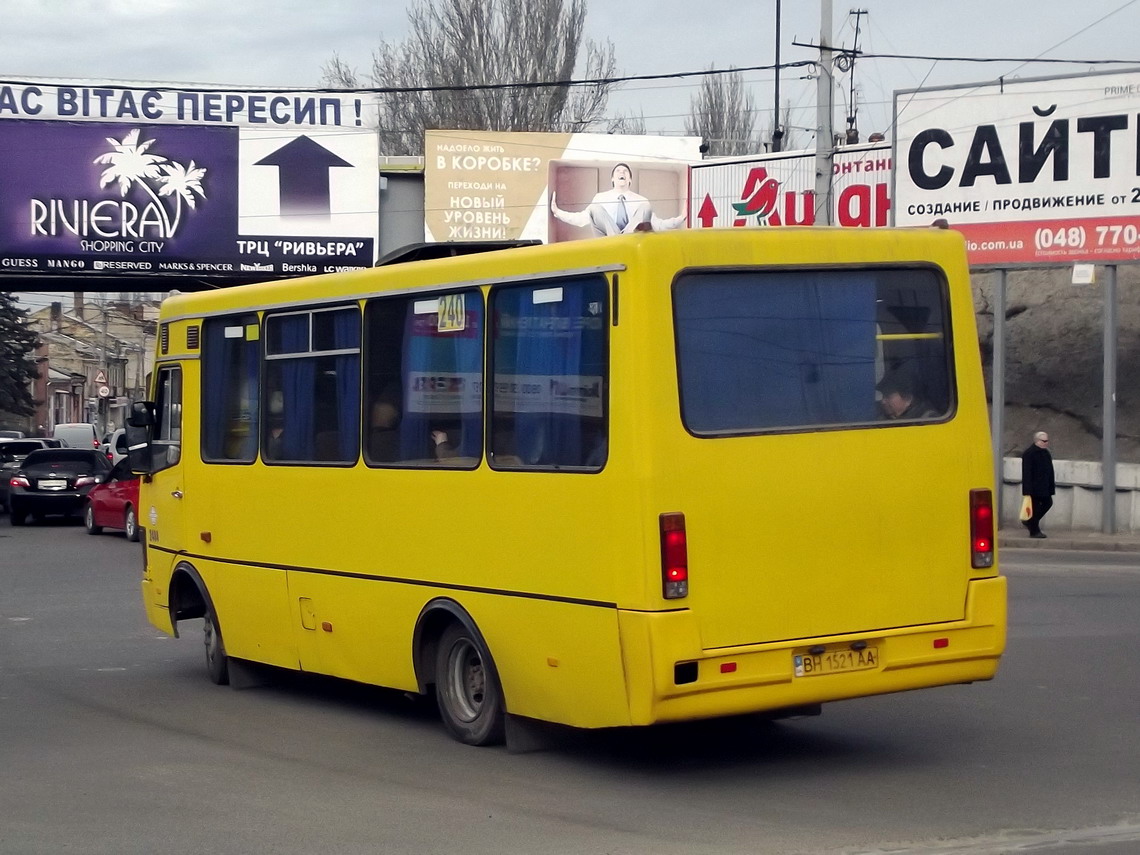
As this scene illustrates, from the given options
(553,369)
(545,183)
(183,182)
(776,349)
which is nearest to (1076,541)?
(545,183)

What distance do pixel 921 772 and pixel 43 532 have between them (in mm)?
24666

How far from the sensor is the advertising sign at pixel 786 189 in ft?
101

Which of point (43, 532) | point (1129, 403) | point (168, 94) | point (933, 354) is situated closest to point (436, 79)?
point (168, 94)

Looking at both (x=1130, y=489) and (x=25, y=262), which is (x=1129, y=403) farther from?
(x=25, y=262)

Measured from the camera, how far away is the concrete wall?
25156 mm

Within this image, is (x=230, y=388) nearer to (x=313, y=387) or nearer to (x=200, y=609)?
(x=313, y=387)

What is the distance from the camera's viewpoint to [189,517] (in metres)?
11.1

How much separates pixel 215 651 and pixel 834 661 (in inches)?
204

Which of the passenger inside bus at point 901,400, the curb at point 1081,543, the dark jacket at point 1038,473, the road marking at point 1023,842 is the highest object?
the passenger inside bus at point 901,400

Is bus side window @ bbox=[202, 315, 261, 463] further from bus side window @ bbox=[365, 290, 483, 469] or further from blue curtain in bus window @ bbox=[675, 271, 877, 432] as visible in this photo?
blue curtain in bus window @ bbox=[675, 271, 877, 432]

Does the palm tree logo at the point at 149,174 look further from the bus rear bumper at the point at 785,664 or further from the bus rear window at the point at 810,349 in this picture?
the bus rear bumper at the point at 785,664

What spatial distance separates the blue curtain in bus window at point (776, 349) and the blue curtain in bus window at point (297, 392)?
3148 mm

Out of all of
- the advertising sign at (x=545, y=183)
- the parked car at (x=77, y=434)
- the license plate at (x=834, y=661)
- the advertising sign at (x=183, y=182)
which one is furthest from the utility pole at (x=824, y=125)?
the parked car at (x=77, y=434)

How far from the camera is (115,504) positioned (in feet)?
90.3
